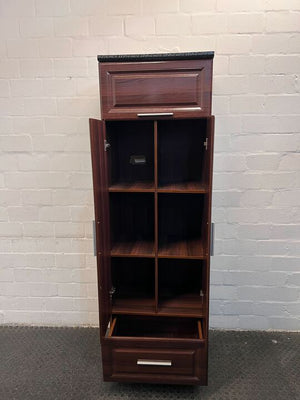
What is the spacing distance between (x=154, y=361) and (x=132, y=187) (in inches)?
36.9

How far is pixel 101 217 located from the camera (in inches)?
55.7

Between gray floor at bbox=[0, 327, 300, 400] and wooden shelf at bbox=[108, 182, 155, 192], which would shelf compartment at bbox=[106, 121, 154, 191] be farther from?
gray floor at bbox=[0, 327, 300, 400]

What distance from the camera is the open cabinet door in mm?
1321

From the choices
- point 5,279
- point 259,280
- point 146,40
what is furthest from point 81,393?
point 146,40

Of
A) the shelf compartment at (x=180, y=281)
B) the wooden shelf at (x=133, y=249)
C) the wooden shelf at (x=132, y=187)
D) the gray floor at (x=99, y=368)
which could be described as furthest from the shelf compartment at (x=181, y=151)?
the gray floor at (x=99, y=368)

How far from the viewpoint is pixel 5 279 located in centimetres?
210

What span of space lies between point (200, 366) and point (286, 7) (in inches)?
81.8

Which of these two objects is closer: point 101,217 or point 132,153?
point 101,217

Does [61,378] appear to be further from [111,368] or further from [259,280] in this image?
[259,280]

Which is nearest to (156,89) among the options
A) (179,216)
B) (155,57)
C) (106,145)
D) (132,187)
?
(155,57)

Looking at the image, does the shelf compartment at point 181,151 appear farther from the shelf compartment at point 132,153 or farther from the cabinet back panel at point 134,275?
the cabinet back panel at point 134,275

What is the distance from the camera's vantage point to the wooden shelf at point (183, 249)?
4.99ft

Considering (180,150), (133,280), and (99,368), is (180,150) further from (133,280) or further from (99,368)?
(99,368)

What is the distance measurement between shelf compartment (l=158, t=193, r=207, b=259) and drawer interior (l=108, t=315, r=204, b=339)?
0.52 meters
